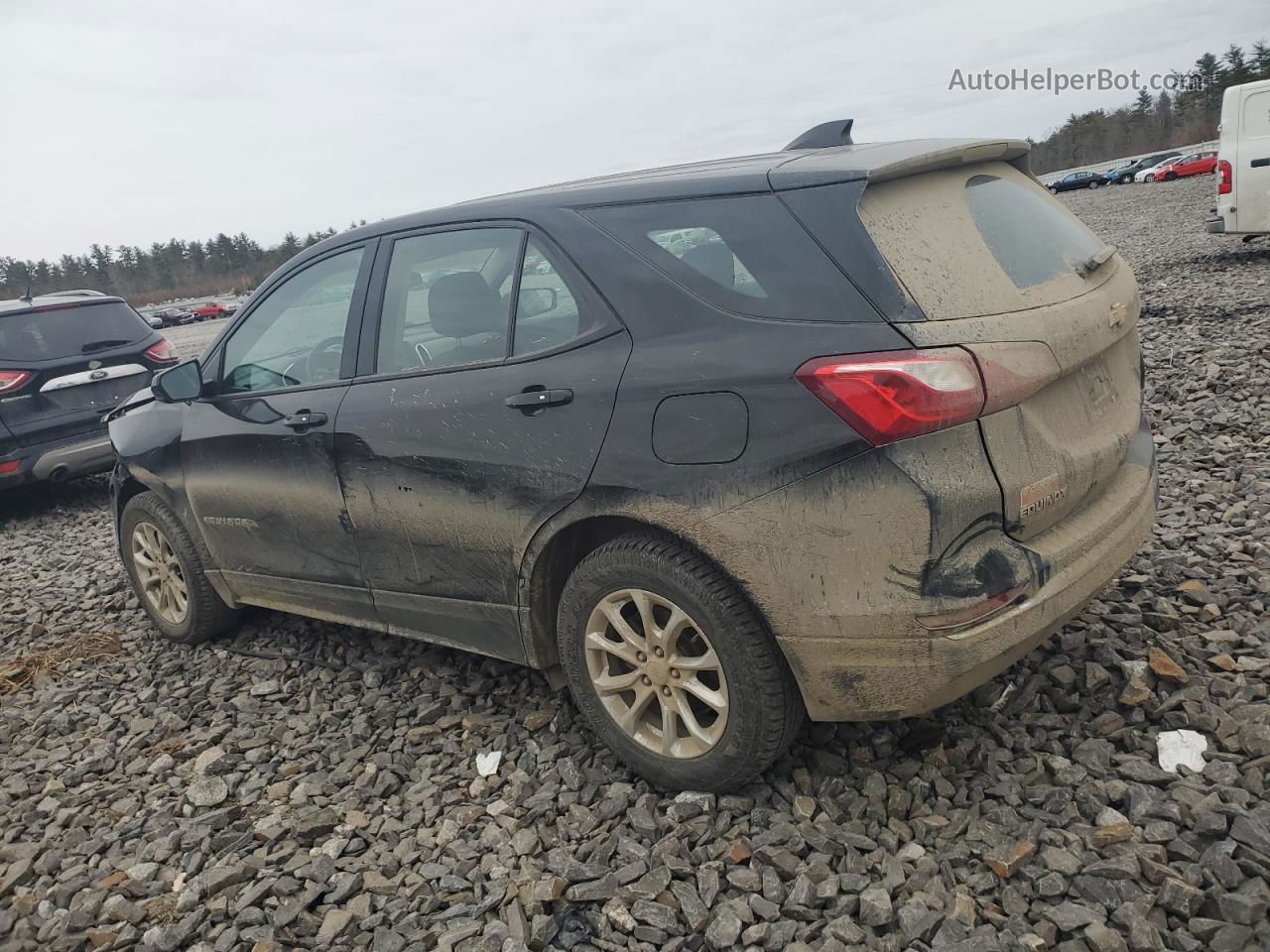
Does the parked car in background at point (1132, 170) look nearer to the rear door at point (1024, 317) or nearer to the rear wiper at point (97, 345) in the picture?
the rear wiper at point (97, 345)

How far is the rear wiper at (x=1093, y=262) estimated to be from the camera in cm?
290

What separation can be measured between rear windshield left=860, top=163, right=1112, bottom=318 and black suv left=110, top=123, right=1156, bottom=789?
1 centimetres

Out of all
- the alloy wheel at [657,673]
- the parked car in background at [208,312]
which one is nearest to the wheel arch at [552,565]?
the alloy wheel at [657,673]

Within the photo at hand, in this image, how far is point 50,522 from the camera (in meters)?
7.96

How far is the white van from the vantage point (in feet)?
37.7

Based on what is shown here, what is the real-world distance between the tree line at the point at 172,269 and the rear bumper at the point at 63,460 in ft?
286

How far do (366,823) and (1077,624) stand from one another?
255cm

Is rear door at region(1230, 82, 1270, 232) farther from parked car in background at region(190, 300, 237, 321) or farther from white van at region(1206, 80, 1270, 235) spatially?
parked car in background at region(190, 300, 237, 321)

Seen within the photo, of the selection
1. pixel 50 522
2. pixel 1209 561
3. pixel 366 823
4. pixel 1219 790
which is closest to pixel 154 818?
pixel 366 823

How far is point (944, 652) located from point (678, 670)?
764mm

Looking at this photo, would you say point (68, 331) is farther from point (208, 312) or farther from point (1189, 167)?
Result: point (208, 312)

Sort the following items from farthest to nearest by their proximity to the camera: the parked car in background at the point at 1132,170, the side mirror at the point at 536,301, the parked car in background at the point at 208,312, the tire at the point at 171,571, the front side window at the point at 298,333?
the parked car in background at the point at 208,312 → the parked car in background at the point at 1132,170 → the tire at the point at 171,571 → the front side window at the point at 298,333 → the side mirror at the point at 536,301

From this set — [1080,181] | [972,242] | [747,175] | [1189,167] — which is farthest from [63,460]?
[1080,181]

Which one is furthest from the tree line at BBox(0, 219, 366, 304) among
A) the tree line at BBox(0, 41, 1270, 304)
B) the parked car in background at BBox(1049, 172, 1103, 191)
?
the parked car in background at BBox(1049, 172, 1103, 191)
